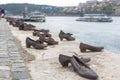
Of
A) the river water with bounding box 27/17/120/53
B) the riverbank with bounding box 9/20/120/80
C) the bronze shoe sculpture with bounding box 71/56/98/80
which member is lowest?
the river water with bounding box 27/17/120/53

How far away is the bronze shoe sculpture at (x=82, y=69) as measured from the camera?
747cm

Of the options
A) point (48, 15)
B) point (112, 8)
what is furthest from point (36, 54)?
point (48, 15)

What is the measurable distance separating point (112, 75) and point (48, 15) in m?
183

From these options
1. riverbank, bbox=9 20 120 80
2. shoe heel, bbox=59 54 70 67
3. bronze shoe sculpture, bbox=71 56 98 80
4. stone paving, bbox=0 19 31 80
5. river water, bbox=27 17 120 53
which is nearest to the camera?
stone paving, bbox=0 19 31 80

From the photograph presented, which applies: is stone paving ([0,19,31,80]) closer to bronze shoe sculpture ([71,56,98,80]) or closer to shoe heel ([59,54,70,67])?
shoe heel ([59,54,70,67])

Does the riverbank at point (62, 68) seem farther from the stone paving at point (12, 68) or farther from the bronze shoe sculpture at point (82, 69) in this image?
the stone paving at point (12, 68)

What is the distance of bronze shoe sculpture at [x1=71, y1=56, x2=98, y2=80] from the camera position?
24.5 ft

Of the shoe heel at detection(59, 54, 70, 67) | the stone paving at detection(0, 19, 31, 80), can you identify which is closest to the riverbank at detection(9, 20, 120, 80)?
the shoe heel at detection(59, 54, 70, 67)

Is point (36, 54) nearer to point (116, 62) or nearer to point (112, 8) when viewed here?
point (116, 62)

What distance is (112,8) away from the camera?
575 ft

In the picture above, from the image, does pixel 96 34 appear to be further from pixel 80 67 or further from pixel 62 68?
pixel 80 67

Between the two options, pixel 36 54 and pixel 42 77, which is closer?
pixel 42 77

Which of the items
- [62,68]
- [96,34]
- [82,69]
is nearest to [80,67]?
[82,69]

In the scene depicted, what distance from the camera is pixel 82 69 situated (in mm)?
8000
